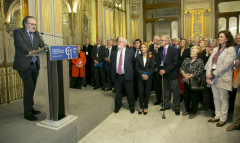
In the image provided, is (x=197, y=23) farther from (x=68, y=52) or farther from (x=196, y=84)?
(x=68, y=52)

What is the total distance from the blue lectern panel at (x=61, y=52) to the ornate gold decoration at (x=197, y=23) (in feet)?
29.0

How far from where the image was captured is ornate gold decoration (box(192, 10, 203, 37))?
9.79m

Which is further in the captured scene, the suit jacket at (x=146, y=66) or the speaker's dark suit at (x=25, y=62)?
the suit jacket at (x=146, y=66)

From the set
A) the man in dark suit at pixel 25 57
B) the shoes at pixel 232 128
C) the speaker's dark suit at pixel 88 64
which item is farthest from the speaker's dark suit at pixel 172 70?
the speaker's dark suit at pixel 88 64

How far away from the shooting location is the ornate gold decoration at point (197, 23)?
9790 millimetres

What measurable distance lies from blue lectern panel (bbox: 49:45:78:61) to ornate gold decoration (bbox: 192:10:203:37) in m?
8.84

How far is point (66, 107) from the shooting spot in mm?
2670

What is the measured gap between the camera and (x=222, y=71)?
2906 mm

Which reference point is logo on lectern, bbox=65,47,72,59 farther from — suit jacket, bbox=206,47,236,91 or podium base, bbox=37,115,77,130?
suit jacket, bbox=206,47,236,91

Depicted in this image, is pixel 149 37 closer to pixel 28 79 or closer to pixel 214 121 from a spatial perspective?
pixel 214 121

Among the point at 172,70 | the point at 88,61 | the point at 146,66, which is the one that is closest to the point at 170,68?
the point at 172,70

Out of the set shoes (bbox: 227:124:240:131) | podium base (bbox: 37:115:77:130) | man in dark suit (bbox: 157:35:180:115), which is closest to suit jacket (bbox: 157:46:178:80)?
man in dark suit (bbox: 157:35:180:115)

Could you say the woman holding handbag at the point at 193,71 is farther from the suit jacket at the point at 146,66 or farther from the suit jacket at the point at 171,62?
the suit jacket at the point at 146,66

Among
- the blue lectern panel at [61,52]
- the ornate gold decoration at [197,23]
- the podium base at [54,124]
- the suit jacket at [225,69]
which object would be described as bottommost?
the podium base at [54,124]
